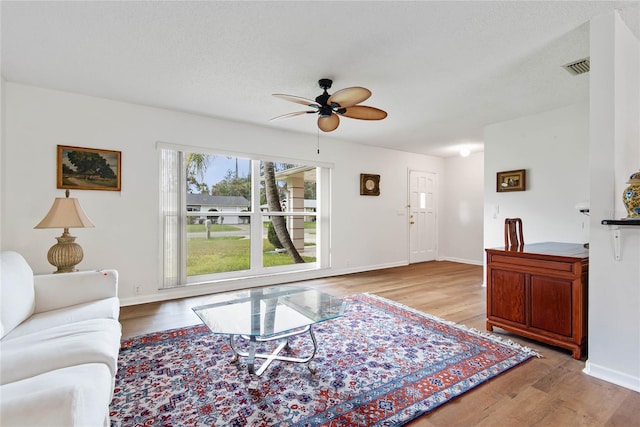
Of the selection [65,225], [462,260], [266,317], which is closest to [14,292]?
[65,225]

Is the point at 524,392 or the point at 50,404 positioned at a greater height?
the point at 50,404

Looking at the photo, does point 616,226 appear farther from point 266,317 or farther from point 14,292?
point 14,292

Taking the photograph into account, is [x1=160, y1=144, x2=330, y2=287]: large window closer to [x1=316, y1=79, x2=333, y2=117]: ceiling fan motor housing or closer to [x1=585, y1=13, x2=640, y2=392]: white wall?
[x1=316, y1=79, x2=333, y2=117]: ceiling fan motor housing

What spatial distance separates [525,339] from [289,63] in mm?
3189

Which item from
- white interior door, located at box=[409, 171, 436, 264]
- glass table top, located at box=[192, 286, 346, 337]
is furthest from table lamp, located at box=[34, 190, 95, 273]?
white interior door, located at box=[409, 171, 436, 264]

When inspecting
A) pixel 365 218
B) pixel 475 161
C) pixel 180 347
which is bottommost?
pixel 180 347

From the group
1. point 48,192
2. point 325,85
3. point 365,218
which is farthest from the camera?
point 365,218

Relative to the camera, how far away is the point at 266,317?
2162 millimetres

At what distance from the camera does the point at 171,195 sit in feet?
12.6

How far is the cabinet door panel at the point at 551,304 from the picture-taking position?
2312 mm

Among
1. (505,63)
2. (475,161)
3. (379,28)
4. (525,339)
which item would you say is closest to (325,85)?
(379,28)

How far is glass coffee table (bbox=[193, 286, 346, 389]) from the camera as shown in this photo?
1929 mm

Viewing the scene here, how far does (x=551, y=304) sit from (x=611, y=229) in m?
0.76

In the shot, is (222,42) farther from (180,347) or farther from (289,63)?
(180,347)
